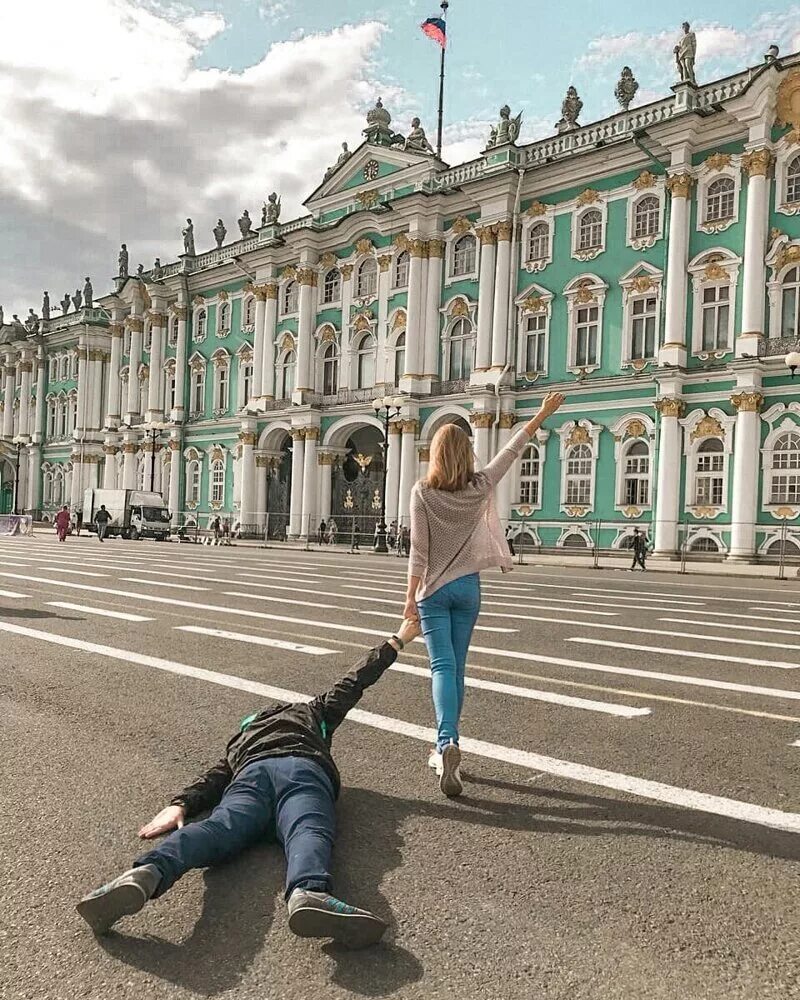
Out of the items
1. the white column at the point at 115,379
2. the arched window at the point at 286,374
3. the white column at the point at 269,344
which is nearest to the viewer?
the arched window at the point at 286,374

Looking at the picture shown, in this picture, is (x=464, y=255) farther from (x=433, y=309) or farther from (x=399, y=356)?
(x=399, y=356)

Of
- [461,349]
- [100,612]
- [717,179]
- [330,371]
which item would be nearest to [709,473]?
[717,179]

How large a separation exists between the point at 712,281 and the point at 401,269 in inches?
600

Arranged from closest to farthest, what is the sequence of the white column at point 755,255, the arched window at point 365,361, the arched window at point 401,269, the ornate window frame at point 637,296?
the white column at point 755,255 < the ornate window frame at point 637,296 < the arched window at point 401,269 < the arched window at point 365,361

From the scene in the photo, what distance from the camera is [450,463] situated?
511 centimetres

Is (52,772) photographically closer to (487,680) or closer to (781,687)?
(487,680)

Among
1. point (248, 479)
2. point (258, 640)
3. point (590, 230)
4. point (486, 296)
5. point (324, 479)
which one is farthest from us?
point (248, 479)

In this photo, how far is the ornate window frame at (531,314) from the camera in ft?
118

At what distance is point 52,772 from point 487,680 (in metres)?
3.85

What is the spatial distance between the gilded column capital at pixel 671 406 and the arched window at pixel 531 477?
233 inches

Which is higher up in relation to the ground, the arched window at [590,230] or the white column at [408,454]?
the arched window at [590,230]

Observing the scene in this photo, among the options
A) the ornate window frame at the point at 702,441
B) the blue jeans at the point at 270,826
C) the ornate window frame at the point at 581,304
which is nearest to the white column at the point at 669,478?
the ornate window frame at the point at 702,441

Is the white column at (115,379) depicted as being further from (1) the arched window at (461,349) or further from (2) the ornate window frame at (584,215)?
(2) the ornate window frame at (584,215)

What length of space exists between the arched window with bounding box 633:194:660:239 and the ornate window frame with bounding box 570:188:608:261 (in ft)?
4.25
